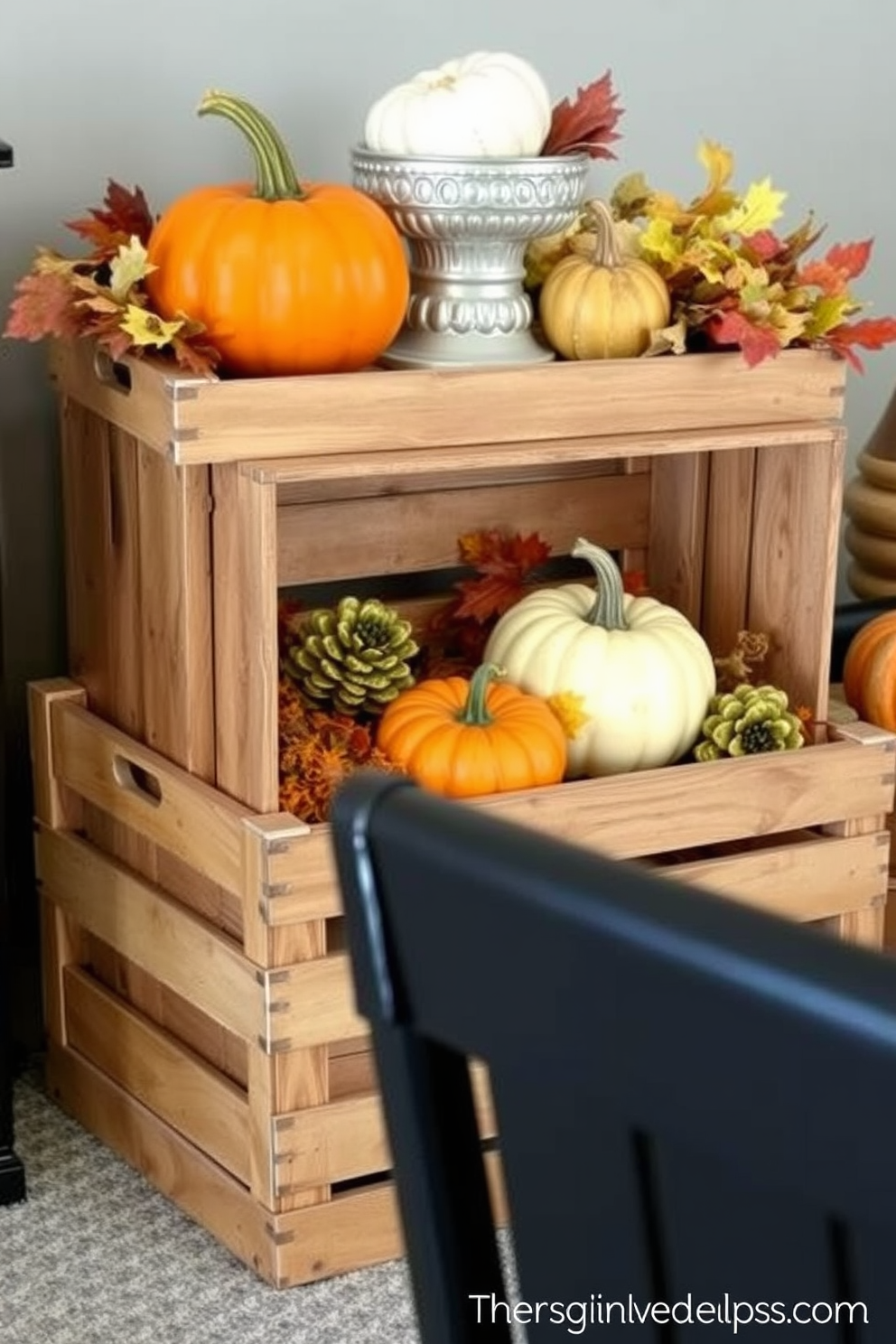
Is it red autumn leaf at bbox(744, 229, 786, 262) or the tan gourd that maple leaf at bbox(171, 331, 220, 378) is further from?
red autumn leaf at bbox(744, 229, 786, 262)

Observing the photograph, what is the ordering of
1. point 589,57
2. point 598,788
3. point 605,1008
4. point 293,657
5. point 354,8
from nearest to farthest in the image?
point 605,1008 → point 598,788 → point 293,657 → point 354,8 → point 589,57

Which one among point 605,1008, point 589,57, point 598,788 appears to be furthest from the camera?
point 589,57

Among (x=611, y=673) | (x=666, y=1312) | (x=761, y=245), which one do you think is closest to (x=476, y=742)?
(x=611, y=673)

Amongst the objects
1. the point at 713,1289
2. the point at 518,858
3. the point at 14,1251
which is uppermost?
the point at 518,858

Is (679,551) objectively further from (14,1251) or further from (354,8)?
(14,1251)

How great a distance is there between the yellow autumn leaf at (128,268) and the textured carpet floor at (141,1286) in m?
0.75

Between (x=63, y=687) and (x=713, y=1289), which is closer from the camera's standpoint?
(x=713, y=1289)

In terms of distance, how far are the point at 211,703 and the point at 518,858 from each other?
45.7 inches

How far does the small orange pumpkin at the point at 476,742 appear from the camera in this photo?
1.69 m

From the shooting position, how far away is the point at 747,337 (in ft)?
5.66

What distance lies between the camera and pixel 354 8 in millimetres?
2012

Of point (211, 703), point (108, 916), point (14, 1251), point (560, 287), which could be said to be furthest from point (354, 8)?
point (14, 1251)

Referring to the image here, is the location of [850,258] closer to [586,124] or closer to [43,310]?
[586,124]

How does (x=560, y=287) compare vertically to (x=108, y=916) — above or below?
above
